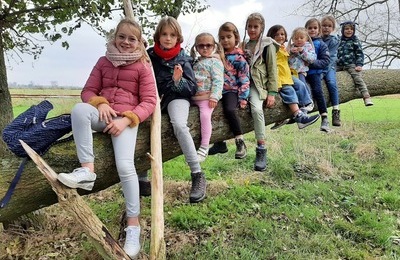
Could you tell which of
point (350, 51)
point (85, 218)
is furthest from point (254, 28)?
point (85, 218)

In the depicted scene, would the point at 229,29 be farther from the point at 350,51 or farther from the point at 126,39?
the point at 350,51

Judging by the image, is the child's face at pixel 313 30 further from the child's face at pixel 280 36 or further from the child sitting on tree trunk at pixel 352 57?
the child sitting on tree trunk at pixel 352 57

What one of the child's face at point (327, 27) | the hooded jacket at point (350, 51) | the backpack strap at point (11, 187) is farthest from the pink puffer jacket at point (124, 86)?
the hooded jacket at point (350, 51)

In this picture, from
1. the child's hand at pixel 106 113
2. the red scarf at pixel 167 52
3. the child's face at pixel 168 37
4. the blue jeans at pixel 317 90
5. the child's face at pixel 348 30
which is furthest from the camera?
the child's face at pixel 348 30

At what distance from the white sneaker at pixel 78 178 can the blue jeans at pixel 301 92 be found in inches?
109

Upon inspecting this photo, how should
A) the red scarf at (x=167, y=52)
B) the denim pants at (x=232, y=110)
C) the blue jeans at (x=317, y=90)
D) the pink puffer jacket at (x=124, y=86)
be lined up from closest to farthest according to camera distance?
the pink puffer jacket at (x=124, y=86) < the red scarf at (x=167, y=52) < the denim pants at (x=232, y=110) < the blue jeans at (x=317, y=90)

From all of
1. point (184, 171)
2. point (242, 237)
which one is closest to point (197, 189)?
point (242, 237)

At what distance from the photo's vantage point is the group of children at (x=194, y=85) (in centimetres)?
287

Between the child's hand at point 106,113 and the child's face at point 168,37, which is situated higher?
the child's face at point 168,37

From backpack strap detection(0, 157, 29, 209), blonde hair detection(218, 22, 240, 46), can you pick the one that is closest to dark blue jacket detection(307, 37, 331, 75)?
blonde hair detection(218, 22, 240, 46)

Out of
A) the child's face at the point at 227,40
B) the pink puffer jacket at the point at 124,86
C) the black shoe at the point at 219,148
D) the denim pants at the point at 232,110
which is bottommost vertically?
the black shoe at the point at 219,148

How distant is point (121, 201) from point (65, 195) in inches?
143

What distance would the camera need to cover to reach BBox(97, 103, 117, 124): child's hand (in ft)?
9.39

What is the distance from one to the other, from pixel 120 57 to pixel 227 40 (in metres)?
1.35
